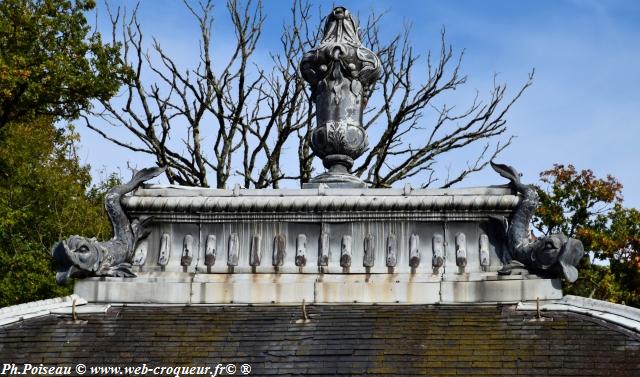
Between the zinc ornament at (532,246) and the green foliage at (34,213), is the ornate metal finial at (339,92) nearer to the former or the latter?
the zinc ornament at (532,246)

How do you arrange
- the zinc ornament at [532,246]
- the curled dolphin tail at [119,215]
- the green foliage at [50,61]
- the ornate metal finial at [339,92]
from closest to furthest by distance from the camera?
1. the zinc ornament at [532,246]
2. the curled dolphin tail at [119,215]
3. the ornate metal finial at [339,92]
4. the green foliage at [50,61]

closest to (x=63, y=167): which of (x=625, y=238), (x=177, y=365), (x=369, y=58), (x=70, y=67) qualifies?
(x=70, y=67)

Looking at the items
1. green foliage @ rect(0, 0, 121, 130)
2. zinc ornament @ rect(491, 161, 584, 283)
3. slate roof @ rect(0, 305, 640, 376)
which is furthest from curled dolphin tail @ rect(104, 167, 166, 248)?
green foliage @ rect(0, 0, 121, 130)

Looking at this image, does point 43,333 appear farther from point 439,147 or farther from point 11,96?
point 439,147

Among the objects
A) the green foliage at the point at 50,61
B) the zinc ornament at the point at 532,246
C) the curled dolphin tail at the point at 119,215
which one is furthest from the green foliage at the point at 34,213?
the zinc ornament at the point at 532,246

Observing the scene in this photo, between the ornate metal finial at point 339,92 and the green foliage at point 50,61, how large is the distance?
1430cm

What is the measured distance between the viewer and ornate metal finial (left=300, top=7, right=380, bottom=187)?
46.8 feet

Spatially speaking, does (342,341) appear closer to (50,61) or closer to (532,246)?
(532,246)

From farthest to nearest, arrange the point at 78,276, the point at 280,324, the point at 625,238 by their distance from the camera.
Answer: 1. the point at 625,238
2. the point at 78,276
3. the point at 280,324

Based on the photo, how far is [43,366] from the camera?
440 inches

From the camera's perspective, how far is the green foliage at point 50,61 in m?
27.4

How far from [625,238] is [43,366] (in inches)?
977

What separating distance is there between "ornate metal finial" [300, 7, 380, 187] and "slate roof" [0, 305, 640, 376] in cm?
269

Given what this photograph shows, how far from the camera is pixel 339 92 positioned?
1447 cm
